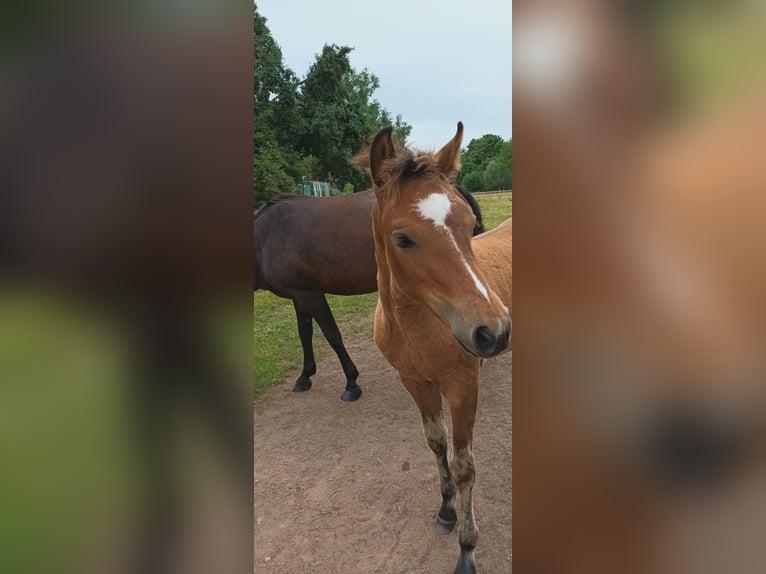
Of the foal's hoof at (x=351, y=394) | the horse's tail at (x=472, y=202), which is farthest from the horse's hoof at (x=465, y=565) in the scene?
the foal's hoof at (x=351, y=394)

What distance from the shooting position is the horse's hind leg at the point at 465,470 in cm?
191

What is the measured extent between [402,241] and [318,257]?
8.16 ft

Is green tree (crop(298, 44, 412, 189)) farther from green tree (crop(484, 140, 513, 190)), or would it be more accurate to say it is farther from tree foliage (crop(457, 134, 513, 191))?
green tree (crop(484, 140, 513, 190))

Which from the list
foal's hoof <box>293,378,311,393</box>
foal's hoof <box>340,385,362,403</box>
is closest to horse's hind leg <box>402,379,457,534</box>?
foal's hoof <box>340,385,362,403</box>

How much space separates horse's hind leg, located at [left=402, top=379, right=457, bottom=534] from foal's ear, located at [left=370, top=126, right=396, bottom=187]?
1020mm

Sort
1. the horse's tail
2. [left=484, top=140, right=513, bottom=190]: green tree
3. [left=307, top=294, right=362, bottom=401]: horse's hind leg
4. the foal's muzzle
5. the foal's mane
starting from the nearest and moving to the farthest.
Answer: [left=484, top=140, right=513, bottom=190]: green tree < the foal's muzzle < the foal's mane < the horse's tail < [left=307, top=294, right=362, bottom=401]: horse's hind leg

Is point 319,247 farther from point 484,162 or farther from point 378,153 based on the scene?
point 484,162

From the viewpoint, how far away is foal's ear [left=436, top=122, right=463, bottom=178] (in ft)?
5.52

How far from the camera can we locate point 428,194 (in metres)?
1.54
